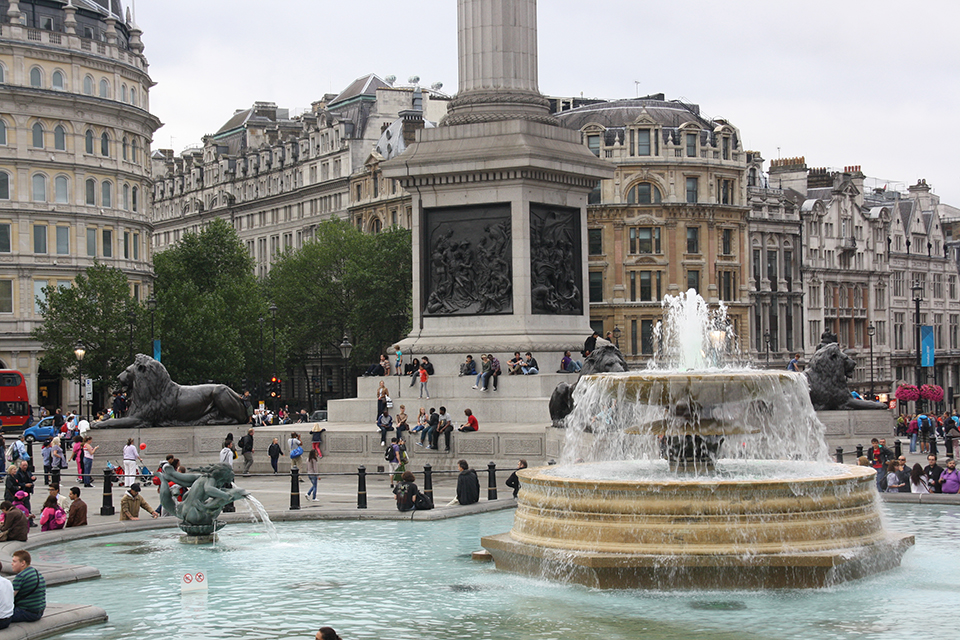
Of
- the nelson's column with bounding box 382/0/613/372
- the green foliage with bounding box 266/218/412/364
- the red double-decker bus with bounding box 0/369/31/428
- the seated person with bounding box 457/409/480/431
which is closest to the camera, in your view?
the seated person with bounding box 457/409/480/431

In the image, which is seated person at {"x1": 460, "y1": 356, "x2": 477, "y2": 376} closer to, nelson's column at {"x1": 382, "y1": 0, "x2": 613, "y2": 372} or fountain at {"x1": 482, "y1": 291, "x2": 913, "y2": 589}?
nelson's column at {"x1": 382, "y1": 0, "x2": 613, "y2": 372}

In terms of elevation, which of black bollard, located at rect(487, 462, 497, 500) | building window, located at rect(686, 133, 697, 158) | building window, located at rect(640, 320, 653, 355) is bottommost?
black bollard, located at rect(487, 462, 497, 500)

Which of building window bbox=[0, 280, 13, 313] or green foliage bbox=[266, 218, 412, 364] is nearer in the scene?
building window bbox=[0, 280, 13, 313]

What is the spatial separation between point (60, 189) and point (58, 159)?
1.85 meters

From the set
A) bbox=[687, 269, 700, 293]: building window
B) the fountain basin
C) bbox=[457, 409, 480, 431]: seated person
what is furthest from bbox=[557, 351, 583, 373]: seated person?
bbox=[687, 269, 700, 293]: building window

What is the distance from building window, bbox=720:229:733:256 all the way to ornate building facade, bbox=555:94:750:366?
0.12m

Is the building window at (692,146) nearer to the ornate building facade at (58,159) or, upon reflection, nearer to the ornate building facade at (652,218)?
the ornate building facade at (652,218)

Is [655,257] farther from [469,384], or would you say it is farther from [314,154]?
[469,384]

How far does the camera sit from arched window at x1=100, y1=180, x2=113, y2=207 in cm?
7650

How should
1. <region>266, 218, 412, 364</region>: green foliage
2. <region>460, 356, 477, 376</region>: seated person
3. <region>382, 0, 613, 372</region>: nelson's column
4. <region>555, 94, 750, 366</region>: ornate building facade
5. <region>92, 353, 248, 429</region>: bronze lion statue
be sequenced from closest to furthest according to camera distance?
1. <region>92, 353, 248, 429</region>: bronze lion statue
2. <region>460, 356, 477, 376</region>: seated person
3. <region>382, 0, 613, 372</region>: nelson's column
4. <region>266, 218, 412, 364</region>: green foliage
5. <region>555, 94, 750, 366</region>: ornate building facade

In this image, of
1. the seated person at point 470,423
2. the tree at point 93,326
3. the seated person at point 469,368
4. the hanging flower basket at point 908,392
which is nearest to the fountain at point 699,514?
the seated person at point 470,423

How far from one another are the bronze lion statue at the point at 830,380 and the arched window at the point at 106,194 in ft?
172

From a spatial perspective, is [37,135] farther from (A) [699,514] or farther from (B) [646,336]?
(A) [699,514]

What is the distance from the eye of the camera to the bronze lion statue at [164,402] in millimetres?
34875
